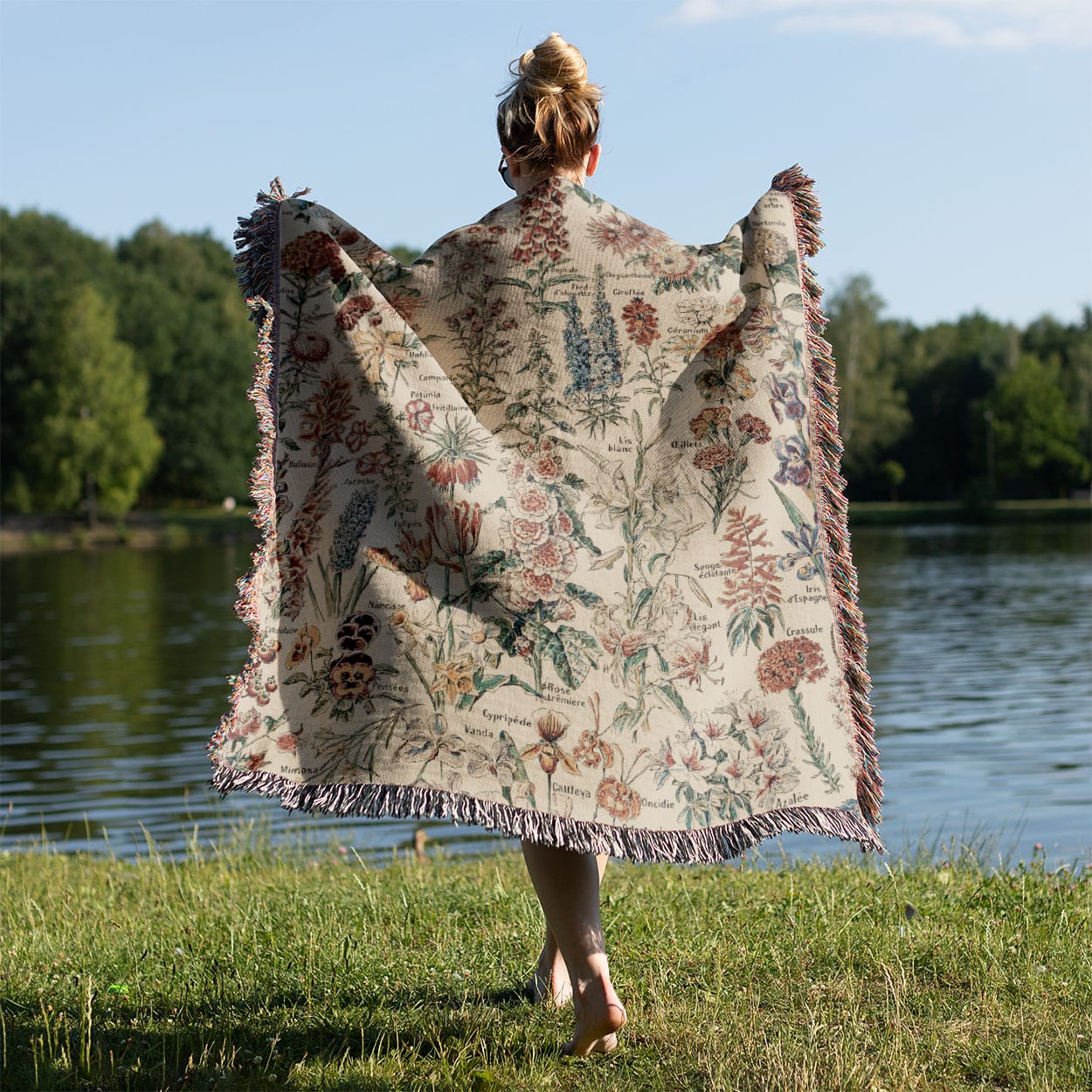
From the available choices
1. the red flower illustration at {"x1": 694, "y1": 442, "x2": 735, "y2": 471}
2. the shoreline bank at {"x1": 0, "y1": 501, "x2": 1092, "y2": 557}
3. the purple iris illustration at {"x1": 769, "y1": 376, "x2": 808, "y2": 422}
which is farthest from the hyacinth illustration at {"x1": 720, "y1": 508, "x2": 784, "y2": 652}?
the shoreline bank at {"x1": 0, "y1": 501, "x2": 1092, "y2": 557}

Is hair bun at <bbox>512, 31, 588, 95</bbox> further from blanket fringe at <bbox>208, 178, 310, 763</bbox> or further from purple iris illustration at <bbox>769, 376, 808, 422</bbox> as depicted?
purple iris illustration at <bbox>769, 376, 808, 422</bbox>

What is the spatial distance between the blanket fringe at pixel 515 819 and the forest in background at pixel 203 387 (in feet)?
125

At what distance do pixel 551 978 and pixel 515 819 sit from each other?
0.61m

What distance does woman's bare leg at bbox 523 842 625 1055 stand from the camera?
2777mm

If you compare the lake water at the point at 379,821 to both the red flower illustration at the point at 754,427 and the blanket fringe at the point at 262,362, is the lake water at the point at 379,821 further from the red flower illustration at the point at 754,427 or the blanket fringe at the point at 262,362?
the red flower illustration at the point at 754,427

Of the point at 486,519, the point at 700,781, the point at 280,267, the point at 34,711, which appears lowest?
the point at 34,711

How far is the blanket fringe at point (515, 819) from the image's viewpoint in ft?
9.01

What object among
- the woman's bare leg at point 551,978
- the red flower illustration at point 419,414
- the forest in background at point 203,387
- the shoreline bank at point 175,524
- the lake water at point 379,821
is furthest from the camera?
the forest in background at point 203,387

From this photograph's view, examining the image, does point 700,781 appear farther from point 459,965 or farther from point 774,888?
point 774,888

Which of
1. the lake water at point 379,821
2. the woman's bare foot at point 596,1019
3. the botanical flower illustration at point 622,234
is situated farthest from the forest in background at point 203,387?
the woman's bare foot at point 596,1019

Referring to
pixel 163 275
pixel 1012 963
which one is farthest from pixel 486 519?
pixel 163 275

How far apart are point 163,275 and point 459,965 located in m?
70.1

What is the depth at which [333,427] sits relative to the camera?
9.91ft

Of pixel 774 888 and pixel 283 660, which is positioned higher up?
pixel 283 660
